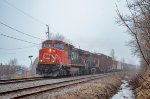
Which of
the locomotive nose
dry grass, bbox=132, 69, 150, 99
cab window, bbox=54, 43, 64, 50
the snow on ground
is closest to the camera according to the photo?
dry grass, bbox=132, 69, 150, 99

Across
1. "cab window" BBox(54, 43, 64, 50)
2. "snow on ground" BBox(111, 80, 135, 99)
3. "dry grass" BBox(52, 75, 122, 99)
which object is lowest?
"snow on ground" BBox(111, 80, 135, 99)

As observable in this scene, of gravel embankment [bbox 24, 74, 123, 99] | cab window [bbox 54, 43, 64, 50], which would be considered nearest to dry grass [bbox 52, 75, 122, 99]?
gravel embankment [bbox 24, 74, 123, 99]

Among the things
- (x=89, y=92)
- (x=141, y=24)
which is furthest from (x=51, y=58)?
(x=141, y=24)

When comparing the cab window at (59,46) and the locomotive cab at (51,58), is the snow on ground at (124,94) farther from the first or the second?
the cab window at (59,46)

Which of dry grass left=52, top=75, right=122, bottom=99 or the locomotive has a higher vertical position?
the locomotive

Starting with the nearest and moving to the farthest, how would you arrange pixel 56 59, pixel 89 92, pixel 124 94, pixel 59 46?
pixel 89 92
pixel 124 94
pixel 56 59
pixel 59 46

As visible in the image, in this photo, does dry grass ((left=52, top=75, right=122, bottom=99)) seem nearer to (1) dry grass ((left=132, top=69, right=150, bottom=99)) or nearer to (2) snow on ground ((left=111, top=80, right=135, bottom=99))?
(2) snow on ground ((left=111, top=80, right=135, bottom=99))

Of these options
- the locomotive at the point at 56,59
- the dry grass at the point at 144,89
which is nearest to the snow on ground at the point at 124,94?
the dry grass at the point at 144,89

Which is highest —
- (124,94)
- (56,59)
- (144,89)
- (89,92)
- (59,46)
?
(59,46)

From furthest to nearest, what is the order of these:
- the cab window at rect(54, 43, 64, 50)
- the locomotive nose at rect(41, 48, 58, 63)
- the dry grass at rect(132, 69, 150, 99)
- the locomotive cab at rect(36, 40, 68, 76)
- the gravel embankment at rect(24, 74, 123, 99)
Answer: the cab window at rect(54, 43, 64, 50) → the locomotive nose at rect(41, 48, 58, 63) → the locomotive cab at rect(36, 40, 68, 76) → the dry grass at rect(132, 69, 150, 99) → the gravel embankment at rect(24, 74, 123, 99)

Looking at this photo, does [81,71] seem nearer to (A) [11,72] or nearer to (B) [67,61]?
(B) [67,61]

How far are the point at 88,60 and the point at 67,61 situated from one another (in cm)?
1285

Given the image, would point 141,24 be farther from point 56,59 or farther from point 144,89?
point 56,59

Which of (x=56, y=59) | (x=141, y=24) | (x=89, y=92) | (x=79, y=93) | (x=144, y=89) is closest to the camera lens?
(x=141, y=24)
